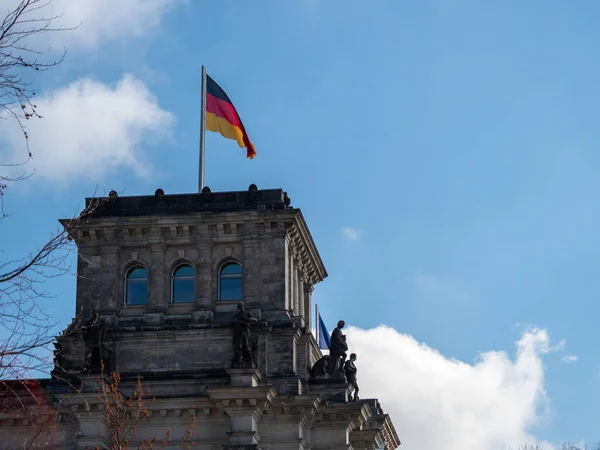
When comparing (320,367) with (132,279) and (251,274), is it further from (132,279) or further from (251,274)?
(132,279)

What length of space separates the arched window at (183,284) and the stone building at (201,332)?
1.7 inches

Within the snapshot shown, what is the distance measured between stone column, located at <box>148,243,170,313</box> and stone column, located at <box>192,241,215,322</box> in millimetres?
1449

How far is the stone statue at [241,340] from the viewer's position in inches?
1758

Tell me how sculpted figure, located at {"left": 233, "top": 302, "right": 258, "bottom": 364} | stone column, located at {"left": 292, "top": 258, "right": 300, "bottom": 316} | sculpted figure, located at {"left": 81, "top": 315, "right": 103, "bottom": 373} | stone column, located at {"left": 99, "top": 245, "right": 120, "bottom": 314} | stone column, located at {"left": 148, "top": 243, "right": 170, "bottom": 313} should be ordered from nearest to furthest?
sculpted figure, located at {"left": 233, "top": 302, "right": 258, "bottom": 364}
sculpted figure, located at {"left": 81, "top": 315, "right": 103, "bottom": 373}
stone column, located at {"left": 148, "top": 243, "right": 170, "bottom": 313}
stone column, located at {"left": 99, "top": 245, "right": 120, "bottom": 314}
stone column, located at {"left": 292, "top": 258, "right": 300, "bottom": 316}

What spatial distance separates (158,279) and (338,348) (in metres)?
8.50

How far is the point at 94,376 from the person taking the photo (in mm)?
44875

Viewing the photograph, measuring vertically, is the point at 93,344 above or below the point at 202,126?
below

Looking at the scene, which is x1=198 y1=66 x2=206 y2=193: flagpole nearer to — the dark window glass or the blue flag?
the dark window glass

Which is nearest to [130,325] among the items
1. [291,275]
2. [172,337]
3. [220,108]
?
[172,337]

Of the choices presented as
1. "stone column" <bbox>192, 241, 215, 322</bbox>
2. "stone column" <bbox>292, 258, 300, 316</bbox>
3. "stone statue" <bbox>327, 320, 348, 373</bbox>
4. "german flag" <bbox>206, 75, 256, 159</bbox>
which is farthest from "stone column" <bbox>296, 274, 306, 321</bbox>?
"german flag" <bbox>206, 75, 256, 159</bbox>

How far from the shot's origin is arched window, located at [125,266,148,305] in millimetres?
49062

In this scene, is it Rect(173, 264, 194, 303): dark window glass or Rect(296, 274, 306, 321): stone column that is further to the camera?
Rect(296, 274, 306, 321): stone column

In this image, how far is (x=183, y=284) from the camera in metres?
49.1

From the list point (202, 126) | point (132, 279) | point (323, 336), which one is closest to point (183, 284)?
point (132, 279)
